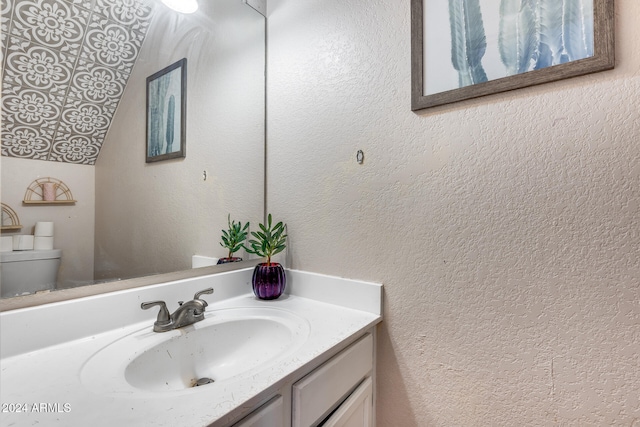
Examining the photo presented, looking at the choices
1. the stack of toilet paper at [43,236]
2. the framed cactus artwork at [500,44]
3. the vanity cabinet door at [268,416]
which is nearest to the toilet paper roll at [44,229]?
the stack of toilet paper at [43,236]

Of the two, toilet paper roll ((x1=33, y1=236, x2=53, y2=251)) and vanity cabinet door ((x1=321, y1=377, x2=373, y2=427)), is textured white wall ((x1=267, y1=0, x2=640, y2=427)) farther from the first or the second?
toilet paper roll ((x1=33, y1=236, x2=53, y2=251))

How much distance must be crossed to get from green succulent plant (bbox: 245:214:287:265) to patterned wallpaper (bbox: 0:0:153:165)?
22.7 inches

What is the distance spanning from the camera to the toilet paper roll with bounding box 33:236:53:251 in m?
0.74

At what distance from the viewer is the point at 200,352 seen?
85 cm

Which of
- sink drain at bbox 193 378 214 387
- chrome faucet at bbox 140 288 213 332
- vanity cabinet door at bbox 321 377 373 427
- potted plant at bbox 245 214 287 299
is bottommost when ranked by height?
vanity cabinet door at bbox 321 377 373 427

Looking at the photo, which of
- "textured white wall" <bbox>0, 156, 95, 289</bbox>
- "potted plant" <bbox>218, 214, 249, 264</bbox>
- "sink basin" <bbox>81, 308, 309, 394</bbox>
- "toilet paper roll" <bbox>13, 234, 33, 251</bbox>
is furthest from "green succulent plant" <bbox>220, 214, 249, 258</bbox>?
"toilet paper roll" <bbox>13, 234, 33, 251</bbox>

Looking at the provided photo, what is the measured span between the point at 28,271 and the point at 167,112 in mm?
604

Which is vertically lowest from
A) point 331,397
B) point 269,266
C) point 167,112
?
point 331,397

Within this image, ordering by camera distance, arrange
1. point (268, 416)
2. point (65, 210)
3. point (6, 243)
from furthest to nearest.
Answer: point (65, 210) < point (6, 243) < point (268, 416)

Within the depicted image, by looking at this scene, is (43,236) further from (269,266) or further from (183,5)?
(183,5)

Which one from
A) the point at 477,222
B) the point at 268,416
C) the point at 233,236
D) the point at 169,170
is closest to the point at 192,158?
the point at 169,170

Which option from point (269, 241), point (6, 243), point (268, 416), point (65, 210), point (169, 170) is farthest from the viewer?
point (269, 241)

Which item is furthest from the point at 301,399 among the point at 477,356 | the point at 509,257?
the point at 509,257

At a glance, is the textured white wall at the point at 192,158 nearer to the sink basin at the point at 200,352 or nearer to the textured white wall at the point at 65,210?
the textured white wall at the point at 65,210
